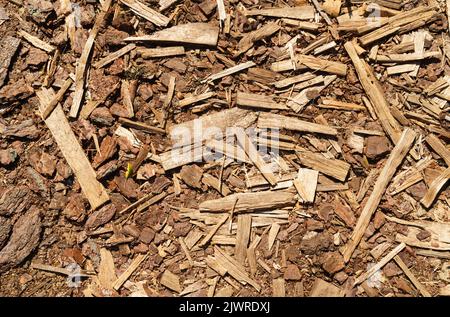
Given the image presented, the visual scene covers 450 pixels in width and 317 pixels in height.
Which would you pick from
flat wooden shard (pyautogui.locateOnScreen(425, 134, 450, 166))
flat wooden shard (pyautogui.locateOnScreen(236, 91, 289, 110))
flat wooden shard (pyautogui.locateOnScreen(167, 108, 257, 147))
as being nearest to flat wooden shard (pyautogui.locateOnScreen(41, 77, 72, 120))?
flat wooden shard (pyautogui.locateOnScreen(167, 108, 257, 147))

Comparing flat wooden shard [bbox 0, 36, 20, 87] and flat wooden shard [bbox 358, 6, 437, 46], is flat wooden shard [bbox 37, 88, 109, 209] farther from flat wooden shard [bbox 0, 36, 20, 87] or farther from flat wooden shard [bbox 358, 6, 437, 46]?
flat wooden shard [bbox 358, 6, 437, 46]

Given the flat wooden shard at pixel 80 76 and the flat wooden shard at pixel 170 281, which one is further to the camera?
the flat wooden shard at pixel 80 76

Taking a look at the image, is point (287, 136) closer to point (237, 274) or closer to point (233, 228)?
point (233, 228)

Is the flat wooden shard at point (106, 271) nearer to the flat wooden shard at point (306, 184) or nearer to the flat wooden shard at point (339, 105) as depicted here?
the flat wooden shard at point (306, 184)

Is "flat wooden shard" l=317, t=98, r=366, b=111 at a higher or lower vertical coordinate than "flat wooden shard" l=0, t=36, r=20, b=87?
lower

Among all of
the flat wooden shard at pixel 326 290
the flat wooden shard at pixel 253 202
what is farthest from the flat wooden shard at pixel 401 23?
the flat wooden shard at pixel 326 290

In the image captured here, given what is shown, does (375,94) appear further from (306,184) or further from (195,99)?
(195,99)

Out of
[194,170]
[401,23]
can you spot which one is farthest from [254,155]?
[401,23]
